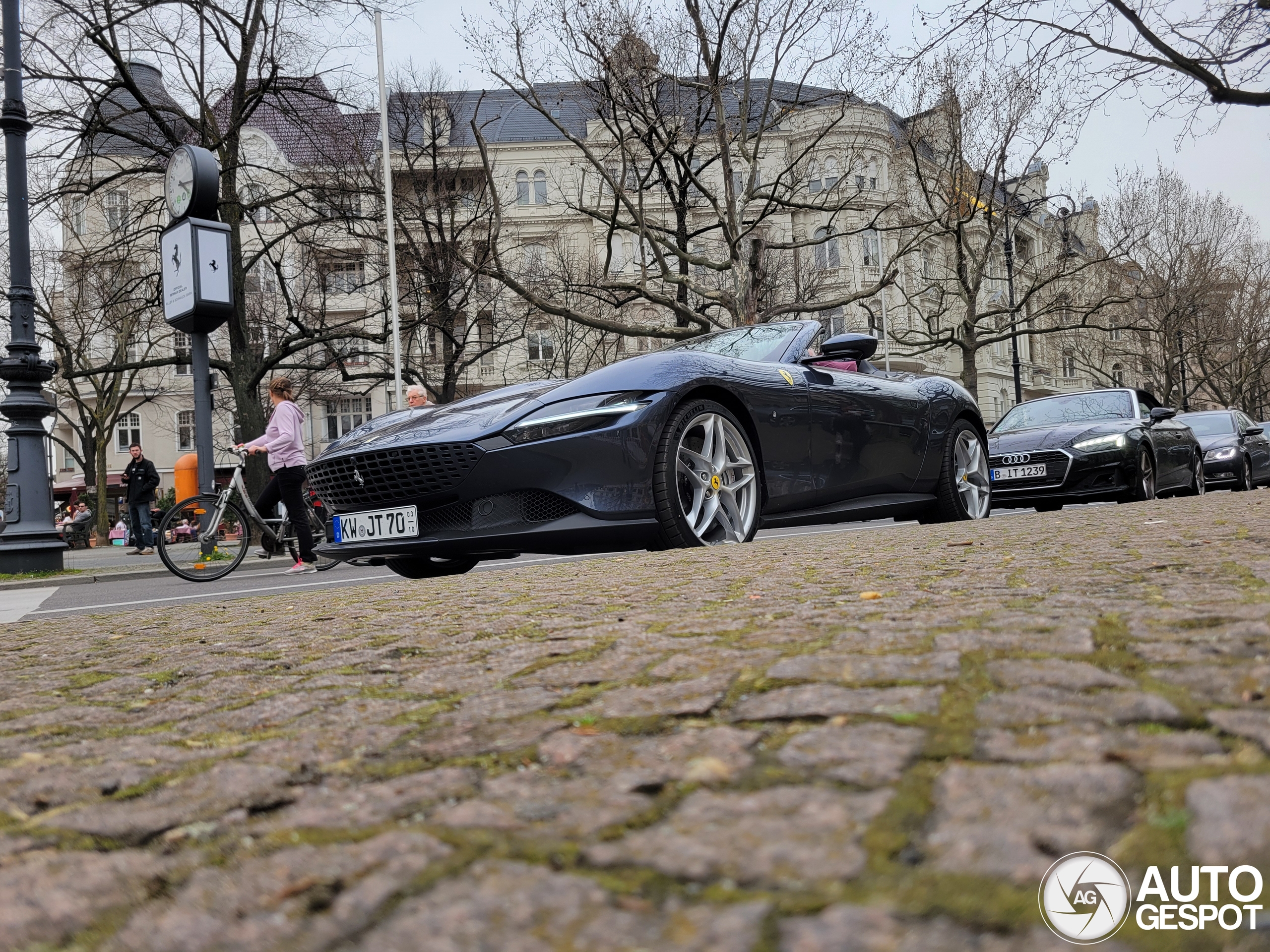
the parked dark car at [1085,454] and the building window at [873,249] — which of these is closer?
the parked dark car at [1085,454]

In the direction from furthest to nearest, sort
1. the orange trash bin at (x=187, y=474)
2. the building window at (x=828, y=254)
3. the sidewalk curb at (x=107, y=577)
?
the building window at (x=828, y=254) < the orange trash bin at (x=187, y=474) < the sidewalk curb at (x=107, y=577)

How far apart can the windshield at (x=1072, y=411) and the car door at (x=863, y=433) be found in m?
4.70

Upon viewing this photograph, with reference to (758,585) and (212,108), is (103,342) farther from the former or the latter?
(758,585)

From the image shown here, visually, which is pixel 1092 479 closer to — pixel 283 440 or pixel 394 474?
pixel 394 474

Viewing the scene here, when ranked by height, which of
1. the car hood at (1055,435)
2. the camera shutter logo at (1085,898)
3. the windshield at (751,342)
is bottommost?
the camera shutter logo at (1085,898)

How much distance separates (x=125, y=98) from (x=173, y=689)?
35.5 metres

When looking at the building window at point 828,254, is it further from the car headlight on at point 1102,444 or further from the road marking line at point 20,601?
the road marking line at point 20,601

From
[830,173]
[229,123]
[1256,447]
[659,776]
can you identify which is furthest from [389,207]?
[830,173]

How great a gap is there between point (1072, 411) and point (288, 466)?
8.13 metres

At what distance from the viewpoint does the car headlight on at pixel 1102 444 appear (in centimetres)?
1027

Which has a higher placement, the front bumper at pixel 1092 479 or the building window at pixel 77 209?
the building window at pixel 77 209

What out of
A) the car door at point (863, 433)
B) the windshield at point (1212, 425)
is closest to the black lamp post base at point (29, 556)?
the car door at point (863, 433)

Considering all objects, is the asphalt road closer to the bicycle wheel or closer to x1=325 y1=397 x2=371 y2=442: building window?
the bicycle wheel

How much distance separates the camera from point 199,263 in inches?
425
